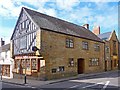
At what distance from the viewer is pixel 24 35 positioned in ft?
73.3

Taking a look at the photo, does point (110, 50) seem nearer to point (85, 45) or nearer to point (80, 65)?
point (85, 45)

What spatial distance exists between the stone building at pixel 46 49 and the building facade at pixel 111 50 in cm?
746

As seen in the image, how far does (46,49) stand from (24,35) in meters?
4.38

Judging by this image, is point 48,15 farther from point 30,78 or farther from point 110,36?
point 110,36

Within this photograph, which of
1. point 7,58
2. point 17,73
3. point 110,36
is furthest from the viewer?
point 110,36

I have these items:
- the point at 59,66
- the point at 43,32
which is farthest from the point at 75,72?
the point at 43,32

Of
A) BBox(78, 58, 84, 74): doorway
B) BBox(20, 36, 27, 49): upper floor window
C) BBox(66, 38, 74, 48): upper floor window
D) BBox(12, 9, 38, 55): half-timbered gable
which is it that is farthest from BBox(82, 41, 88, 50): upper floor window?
BBox(20, 36, 27, 49): upper floor window


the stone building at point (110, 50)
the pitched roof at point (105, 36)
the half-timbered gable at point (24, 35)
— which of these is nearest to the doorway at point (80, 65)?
the half-timbered gable at point (24, 35)

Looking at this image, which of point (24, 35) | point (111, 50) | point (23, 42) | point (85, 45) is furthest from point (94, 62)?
point (24, 35)

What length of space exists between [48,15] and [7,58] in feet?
32.2

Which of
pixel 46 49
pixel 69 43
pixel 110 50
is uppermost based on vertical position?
pixel 69 43

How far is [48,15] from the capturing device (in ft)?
84.7

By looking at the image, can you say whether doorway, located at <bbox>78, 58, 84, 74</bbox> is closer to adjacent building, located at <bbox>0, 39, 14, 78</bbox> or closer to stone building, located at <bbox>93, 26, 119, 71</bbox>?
stone building, located at <bbox>93, 26, 119, 71</bbox>

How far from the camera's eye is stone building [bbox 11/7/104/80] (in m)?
19.6
